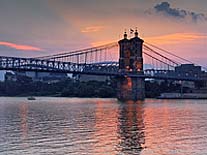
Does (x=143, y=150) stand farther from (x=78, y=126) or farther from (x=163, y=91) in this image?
(x=163, y=91)

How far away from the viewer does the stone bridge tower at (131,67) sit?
105m

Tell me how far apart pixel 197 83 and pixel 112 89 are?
20.3 meters

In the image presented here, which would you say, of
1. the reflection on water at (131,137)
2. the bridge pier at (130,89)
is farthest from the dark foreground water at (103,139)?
the bridge pier at (130,89)

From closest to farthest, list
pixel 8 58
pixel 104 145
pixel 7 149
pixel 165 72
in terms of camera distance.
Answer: pixel 7 149 < pixel 104 145 < pixel 8 58 < pixel 165 72

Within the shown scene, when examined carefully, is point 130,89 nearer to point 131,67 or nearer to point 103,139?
point 131,67

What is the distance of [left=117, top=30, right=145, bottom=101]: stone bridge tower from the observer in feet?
343

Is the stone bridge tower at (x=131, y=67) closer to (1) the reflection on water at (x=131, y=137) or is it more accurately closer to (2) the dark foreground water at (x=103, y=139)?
(1) the reflection on water at (x=131, y=137)

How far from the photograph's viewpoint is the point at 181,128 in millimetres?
36688

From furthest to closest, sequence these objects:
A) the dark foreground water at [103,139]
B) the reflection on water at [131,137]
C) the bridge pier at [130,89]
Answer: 1. the bridge pier at [130,89]
2. the reflection on water at [131,137]
3. the dark foreground water at [103,139]

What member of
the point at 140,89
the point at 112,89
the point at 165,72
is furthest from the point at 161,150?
the point at 112,89

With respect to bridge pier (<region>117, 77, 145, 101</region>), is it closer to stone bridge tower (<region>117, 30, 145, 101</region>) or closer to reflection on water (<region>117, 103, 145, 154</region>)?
stone bridge tower (<region>117, 30, 145, 101</region>)

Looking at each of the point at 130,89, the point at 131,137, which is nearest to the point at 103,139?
the point at 131,137

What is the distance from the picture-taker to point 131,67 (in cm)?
11138

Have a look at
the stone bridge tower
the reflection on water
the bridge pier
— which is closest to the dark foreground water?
the reflection on water
